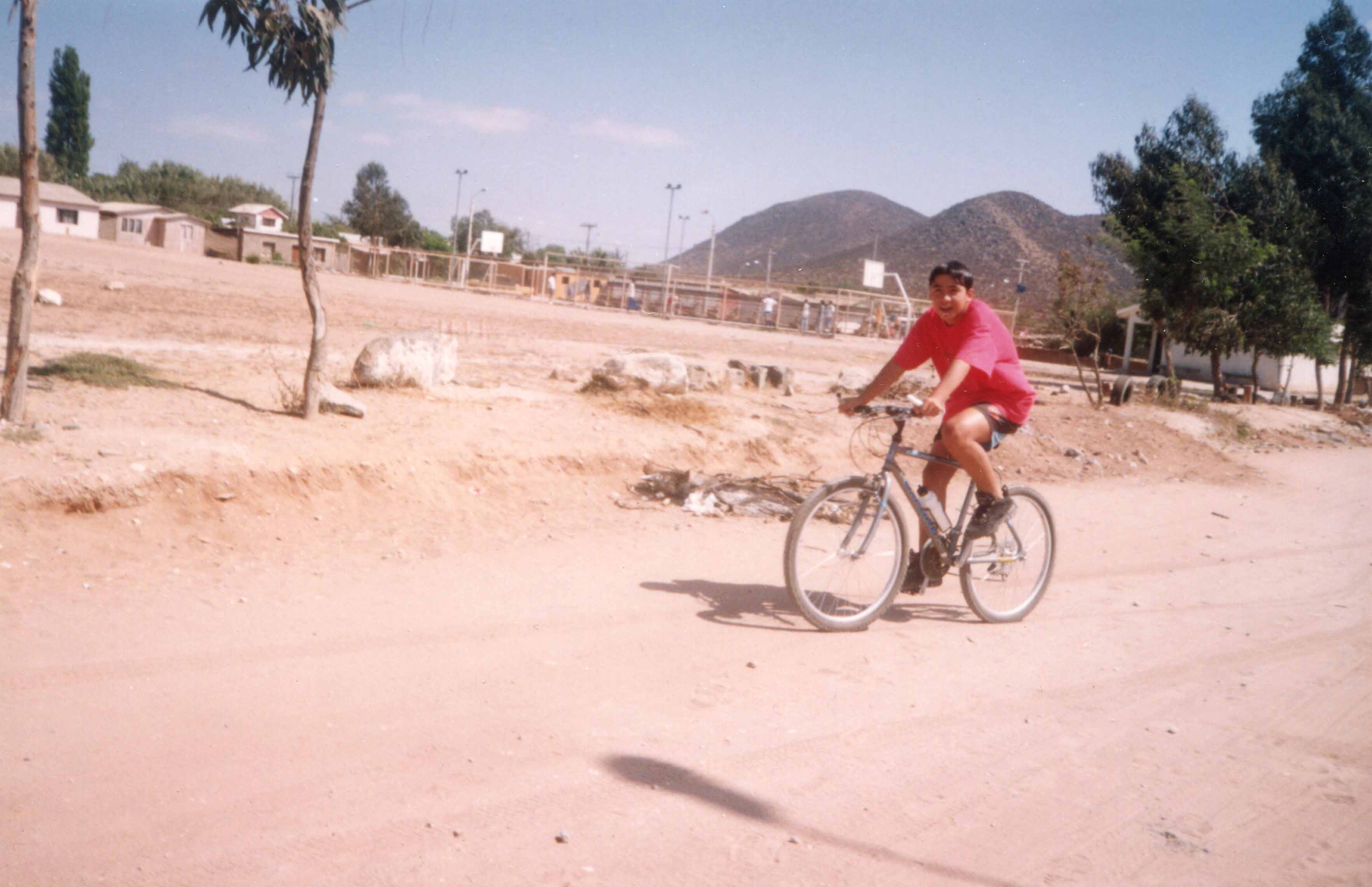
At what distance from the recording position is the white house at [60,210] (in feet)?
190

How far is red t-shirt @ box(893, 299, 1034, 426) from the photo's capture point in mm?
4957

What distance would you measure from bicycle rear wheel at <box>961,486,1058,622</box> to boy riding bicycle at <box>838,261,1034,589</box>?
0.23 metres

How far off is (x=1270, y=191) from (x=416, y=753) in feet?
82.7

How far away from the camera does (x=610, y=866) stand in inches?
113

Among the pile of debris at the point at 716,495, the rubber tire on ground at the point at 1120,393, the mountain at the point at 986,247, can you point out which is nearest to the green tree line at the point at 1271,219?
the rubber tire on ground at the point at 1120,393

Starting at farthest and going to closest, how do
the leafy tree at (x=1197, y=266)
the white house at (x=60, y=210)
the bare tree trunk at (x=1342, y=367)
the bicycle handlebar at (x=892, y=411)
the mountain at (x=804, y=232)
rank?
1. the mountain at (x=804, y=232)
2. the white house at (x=60, y=210)
3. the bare tree trunk at (x=1342, y=367)
4. the leafy tree at (x=1197, y=266)
5. the bicycle handlebar at (x=892, y=411)

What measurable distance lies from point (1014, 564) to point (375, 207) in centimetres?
9739

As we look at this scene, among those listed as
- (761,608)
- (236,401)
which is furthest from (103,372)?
(761,608)

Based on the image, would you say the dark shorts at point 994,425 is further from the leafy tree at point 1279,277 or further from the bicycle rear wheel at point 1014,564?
the leafy tree at point 1279,277

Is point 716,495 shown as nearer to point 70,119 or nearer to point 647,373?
point 647,373

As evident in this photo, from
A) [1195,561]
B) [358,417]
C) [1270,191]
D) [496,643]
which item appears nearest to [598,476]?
[358,417]

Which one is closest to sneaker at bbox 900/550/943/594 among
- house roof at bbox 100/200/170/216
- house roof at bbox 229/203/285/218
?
house roof at bbox 100/200/170/216

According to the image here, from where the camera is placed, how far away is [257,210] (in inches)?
3147

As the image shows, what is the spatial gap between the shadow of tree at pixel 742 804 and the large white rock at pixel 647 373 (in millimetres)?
7453
